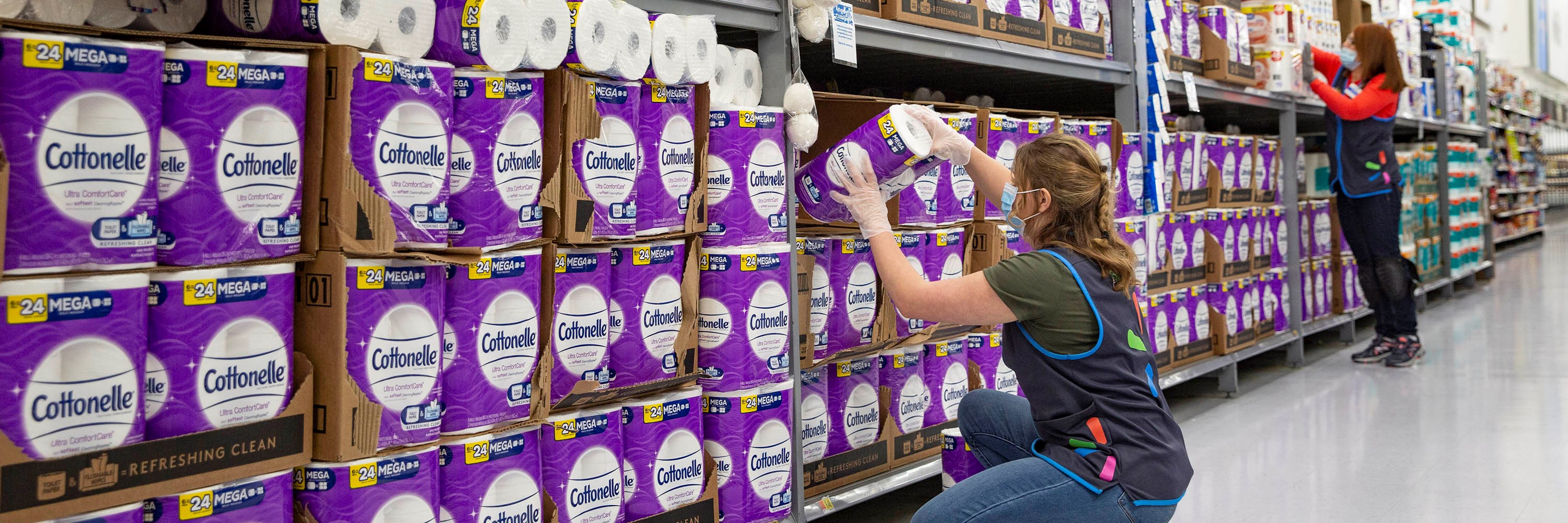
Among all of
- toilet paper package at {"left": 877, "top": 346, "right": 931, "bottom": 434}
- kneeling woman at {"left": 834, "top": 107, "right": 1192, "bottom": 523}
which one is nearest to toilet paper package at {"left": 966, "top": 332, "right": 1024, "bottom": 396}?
toilet paper package at {"left": 877, "top": 346, "right": 931, "bottom": 434}

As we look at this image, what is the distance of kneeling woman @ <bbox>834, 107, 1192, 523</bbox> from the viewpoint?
187cm

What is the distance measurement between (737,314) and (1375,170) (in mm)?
4274

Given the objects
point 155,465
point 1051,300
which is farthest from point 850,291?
point 155,465

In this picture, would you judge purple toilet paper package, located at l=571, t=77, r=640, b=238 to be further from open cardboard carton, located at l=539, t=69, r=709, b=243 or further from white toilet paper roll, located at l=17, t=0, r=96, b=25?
white toilet paper roll, located at l=17, t=0, r=96, b=25

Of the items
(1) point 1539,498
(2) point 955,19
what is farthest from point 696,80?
(1) point 1539,498

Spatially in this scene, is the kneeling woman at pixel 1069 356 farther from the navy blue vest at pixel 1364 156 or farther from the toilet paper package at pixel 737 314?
the navy blue vest at pixel 1364 156

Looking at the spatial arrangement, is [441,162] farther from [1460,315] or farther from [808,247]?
[1460,315]

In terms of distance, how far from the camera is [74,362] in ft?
4.50

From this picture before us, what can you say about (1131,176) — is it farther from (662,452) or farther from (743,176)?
(662,452)

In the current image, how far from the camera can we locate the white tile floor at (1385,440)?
3.02 m

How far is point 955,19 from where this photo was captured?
120 inches

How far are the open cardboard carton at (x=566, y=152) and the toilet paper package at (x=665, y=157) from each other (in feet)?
0.45

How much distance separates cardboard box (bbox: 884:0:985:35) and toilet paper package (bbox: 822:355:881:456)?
0.71 m

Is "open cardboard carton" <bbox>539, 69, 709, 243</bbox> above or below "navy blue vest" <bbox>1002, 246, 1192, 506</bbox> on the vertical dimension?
above
